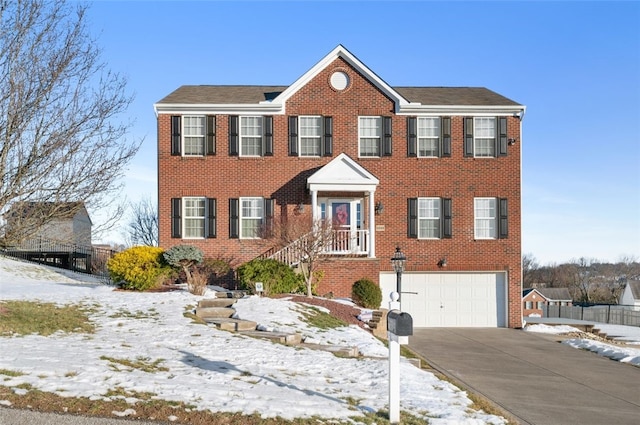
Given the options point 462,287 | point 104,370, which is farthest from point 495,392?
point 462,287

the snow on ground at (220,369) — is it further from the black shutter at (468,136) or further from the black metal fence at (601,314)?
the black metal fence at (601,314)

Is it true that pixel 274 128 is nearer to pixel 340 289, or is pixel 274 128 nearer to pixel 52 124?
pixel 340 289

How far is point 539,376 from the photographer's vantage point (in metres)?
12.1

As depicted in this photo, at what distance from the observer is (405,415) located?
7199 mm

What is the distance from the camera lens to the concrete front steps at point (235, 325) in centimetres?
1173

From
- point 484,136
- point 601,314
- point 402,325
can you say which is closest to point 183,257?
point 402,325

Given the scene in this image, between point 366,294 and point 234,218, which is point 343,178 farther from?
point 234,218

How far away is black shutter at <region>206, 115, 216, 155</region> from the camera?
22203 millimetres

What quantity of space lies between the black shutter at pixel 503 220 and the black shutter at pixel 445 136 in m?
2.63

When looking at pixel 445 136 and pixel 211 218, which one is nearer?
pixel 211 218

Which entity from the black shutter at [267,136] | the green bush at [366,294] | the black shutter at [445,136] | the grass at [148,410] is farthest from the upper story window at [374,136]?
the grass at [148,410]

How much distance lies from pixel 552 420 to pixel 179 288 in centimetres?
1193

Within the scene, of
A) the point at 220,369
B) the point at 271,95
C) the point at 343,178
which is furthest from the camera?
the point at 271,95

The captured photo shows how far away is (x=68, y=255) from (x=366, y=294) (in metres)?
17.1
